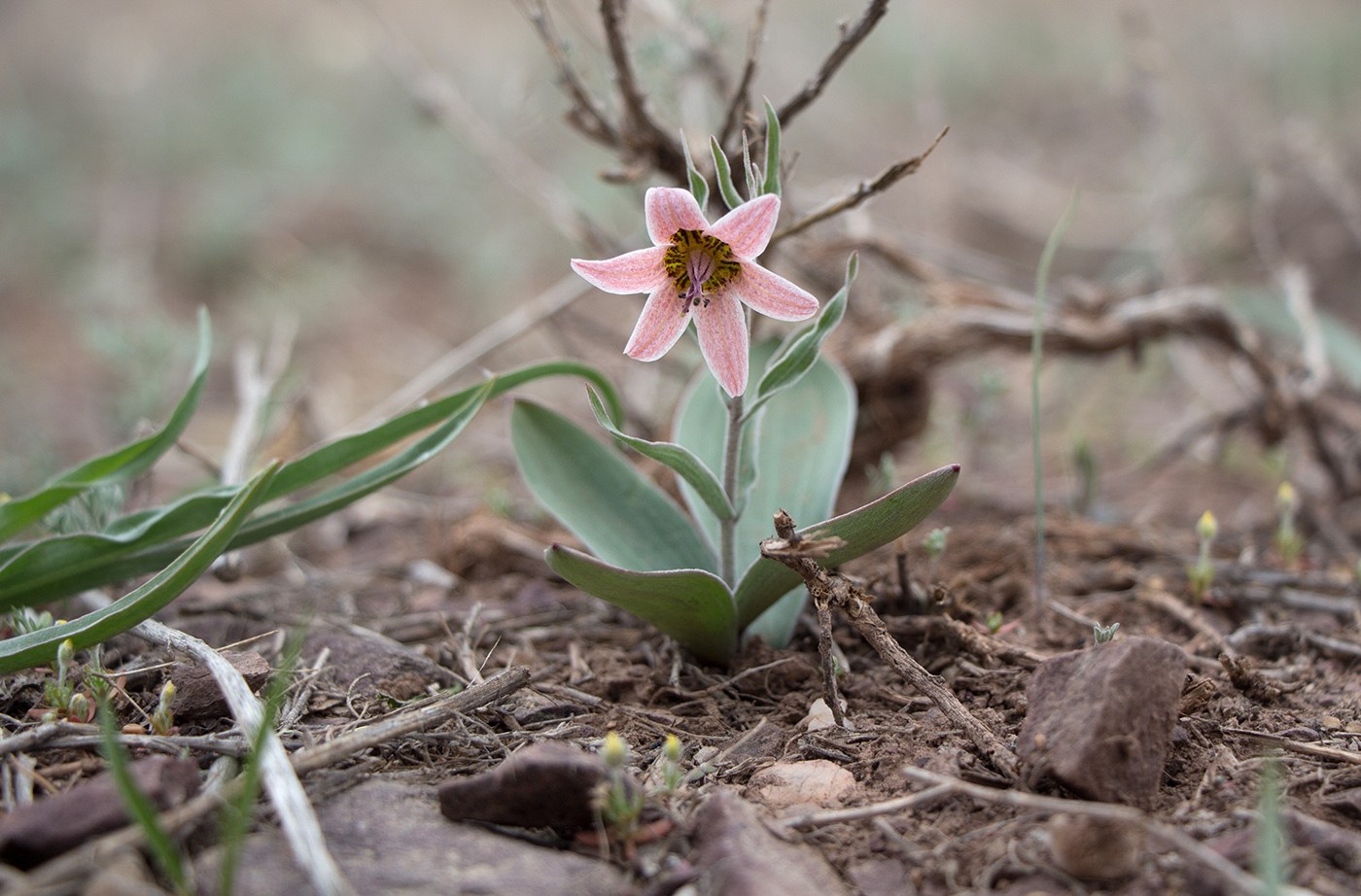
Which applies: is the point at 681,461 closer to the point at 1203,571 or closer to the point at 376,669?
the point at 376,669

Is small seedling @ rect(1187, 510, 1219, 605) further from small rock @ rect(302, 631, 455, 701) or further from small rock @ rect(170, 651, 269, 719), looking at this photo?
small rock @ rect(170, 651, 269, 719)

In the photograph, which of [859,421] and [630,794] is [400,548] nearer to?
[859,421]

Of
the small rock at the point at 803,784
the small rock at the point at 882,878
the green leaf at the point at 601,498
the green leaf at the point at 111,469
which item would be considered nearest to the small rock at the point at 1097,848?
the small rock at the point at 882,878

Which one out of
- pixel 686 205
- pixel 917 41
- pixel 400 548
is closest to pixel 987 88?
pixel 917 41

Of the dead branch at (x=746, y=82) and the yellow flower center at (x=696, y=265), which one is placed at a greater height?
the dead branch at (x=746, y=82)

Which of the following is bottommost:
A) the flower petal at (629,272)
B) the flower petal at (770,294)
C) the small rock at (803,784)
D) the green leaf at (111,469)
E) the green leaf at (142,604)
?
the small rock at (803,784)

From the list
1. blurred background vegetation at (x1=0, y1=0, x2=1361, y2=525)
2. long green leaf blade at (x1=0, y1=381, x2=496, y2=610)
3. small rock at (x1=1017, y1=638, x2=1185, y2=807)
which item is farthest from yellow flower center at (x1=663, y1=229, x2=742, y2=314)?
blurred background vegetation at (x1=0, y1=0, x2=1361, y2=525)

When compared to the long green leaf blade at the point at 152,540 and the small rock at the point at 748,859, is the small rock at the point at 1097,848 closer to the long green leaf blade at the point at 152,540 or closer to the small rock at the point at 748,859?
the small rock at the point at 748,859

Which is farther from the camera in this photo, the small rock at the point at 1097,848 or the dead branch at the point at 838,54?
the dead branch at the point at 838,54
